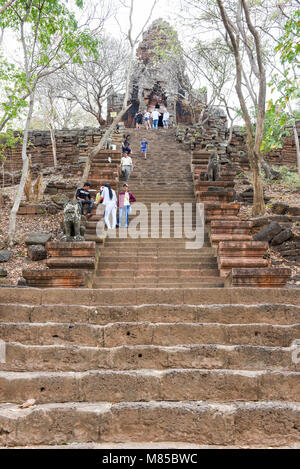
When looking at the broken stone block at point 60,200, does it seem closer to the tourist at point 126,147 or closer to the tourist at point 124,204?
the tourist at point 126,147

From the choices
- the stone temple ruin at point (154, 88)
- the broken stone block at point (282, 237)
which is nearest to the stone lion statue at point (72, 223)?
the broken stone block at point (282, 237)

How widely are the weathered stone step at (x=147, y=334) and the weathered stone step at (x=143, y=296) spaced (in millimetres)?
1002

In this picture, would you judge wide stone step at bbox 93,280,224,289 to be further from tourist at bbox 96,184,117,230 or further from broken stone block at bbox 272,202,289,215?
broken stone block at bbox 272,202,289,215

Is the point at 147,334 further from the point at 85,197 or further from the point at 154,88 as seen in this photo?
the point at 154,88

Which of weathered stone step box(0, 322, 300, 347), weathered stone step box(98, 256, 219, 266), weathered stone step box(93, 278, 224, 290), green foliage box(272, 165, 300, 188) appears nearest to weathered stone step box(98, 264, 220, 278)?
weathered stone step box(98, 256, 219, 266)

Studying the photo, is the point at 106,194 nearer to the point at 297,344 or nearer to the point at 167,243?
the point at 167,243

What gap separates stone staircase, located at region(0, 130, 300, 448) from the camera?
312cm

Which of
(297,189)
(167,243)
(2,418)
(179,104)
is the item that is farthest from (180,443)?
(179,104)

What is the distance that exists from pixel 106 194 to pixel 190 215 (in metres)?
2.22

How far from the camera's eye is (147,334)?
4.54m

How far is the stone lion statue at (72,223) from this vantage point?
7.96m

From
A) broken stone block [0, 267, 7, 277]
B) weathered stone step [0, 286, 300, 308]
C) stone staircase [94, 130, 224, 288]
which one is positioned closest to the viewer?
weathered stone step [0, 286, 300, 308]

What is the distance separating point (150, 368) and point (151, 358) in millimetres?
94

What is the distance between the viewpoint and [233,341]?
4.51 m
